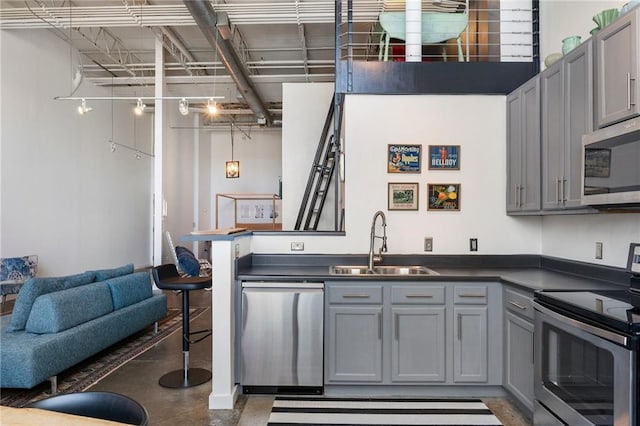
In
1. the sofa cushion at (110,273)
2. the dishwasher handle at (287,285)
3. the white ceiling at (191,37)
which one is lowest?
the sofa cushion at (110,273)

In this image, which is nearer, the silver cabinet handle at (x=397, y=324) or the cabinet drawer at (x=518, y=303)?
the cabinet drawer at (x=518, y=303)

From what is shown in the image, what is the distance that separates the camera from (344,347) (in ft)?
10.3

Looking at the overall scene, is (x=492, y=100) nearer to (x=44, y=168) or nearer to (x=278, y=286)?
(x=278, y=286)

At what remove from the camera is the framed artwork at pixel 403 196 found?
375cm

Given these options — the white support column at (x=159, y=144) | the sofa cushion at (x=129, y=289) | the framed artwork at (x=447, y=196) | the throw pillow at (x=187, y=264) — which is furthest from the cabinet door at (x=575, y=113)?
the white support column at (x=159, y=144)

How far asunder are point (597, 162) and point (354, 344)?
2010 mm

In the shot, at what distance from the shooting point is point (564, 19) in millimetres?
3451

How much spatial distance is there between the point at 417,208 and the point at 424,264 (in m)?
0.51

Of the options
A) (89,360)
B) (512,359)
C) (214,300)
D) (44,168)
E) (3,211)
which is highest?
(44,168)

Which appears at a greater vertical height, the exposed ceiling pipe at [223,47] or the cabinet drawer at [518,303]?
the exposed ceiling pipe at [223,47]

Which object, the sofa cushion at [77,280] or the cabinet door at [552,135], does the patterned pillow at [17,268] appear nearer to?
the sofa cushion at [77,280]

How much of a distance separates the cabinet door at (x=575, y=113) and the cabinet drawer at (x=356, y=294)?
57.0 inches

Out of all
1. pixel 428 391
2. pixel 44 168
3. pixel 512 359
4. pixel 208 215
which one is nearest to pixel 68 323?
pixel 428 391

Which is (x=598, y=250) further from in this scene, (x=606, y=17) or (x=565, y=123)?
(x=606, y=17)
